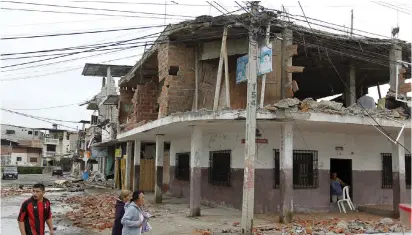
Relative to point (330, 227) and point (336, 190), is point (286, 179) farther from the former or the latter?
point (336, 190)

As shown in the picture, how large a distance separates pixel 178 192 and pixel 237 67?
869 cm

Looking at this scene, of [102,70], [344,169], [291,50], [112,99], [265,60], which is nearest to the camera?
[265,60]

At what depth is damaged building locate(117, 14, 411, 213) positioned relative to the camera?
41.3 ft

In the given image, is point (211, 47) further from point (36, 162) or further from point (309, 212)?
point (36, 162)

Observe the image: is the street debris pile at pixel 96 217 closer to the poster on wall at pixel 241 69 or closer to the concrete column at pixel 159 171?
the concrete column at pixel 159 171

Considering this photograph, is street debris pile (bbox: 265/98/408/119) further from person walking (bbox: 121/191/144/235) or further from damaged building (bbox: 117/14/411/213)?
person walking (bbox: 121/191/144/235)

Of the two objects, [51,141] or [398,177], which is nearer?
[398,177]

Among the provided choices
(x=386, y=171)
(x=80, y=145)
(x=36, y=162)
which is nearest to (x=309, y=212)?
(x=386, y=171)

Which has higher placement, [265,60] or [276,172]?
[265,60]

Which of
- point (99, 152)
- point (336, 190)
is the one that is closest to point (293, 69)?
point (336, 190)

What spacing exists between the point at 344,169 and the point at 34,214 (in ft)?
44.6

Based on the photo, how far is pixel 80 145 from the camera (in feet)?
192

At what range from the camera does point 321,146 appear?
49.4 feet

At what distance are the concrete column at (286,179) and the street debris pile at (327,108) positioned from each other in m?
0.83
